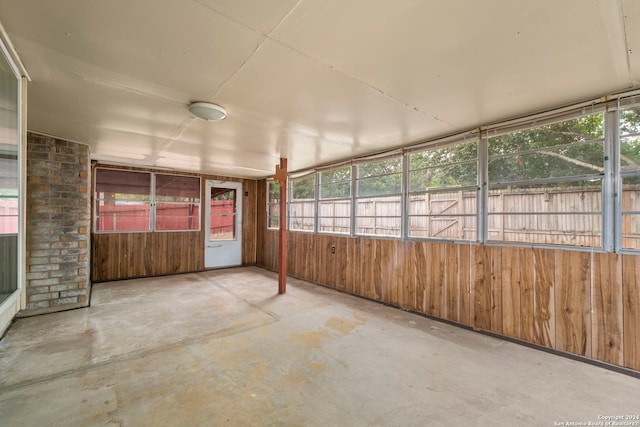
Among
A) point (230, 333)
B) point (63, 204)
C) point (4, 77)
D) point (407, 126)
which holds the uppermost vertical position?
point (407, 126)

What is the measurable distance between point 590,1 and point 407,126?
1848 mm

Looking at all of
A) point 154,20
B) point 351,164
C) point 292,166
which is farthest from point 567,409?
point 292,166

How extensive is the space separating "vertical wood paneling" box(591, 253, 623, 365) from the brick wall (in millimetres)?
5943

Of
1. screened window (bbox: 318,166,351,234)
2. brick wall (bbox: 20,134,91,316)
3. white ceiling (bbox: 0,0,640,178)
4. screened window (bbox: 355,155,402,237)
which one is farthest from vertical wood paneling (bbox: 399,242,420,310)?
brick wall (bbox: 20,134,91,316)

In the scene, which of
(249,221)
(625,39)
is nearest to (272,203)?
(249,221)

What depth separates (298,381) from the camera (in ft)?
7.04

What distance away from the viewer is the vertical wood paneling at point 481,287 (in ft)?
10.1

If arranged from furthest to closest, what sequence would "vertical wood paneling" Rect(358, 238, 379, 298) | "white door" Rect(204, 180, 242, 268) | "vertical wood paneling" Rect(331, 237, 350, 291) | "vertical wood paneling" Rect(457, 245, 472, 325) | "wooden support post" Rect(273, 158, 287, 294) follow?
"white door" Rect(204, 180, 242, 268)
"vertical wood paneling" Rect(331, 237, 350, 291)
"wooden support post" Rect(273, 158, 287, 294)
"vertical wood paneling" Rect(358, 238, 379, 298)
"vertical wood paneling" Rect(457, 245, 472, 325)

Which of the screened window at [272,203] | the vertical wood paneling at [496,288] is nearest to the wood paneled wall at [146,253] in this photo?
the screened window at [272,203]

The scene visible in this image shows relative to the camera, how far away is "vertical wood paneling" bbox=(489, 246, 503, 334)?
2.98 metres

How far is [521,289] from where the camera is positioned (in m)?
2.83

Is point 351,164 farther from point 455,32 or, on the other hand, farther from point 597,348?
point 597,348

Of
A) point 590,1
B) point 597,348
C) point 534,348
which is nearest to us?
point 590,1

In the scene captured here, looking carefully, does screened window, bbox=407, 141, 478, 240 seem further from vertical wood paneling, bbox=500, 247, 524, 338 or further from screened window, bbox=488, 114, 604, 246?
vertical wood paneling, bbox=500, 247, 524, 338
